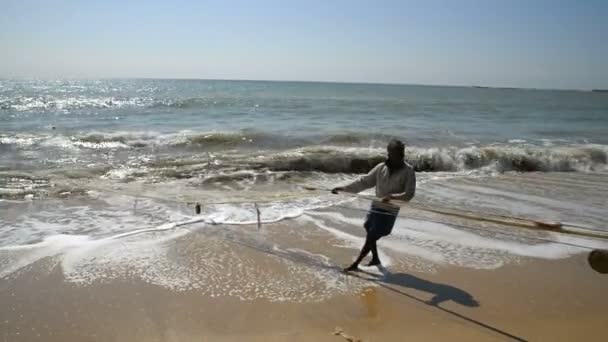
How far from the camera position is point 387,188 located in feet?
14.8

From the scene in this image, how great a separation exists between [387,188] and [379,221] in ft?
1.23

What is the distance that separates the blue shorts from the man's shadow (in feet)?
1.32

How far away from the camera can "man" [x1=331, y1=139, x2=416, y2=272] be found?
4.34m

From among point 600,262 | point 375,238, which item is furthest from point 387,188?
point 600,262

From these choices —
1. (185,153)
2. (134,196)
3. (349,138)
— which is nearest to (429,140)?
(349,138)

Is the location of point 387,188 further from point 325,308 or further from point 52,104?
point 52,104

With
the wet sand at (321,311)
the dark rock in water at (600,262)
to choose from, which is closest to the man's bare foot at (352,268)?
the wet sand at (321,311)

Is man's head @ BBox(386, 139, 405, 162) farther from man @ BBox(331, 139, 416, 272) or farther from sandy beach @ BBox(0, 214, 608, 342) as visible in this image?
sandy beach @ BBox(0, 214, 608, 342)

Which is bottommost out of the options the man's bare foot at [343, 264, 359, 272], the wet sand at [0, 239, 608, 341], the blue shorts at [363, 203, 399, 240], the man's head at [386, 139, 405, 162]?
the wet sand at [0, 239, 608, 341]

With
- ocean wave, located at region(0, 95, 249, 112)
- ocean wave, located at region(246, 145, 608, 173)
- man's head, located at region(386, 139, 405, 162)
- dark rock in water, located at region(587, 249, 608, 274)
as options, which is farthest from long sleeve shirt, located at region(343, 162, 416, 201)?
ocean wave, located at region(0, 95, 249, 112)

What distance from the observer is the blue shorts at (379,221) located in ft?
15.1

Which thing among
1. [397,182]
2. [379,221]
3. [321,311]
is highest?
[397,182]

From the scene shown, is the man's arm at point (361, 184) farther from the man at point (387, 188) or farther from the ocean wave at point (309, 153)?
the ocean wave at point (309, 153)

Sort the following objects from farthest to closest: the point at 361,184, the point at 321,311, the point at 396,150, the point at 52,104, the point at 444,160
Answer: the point at 52,104, the point at 444,160, the point at 361,184, the point at 396,150, the point at 321,311
